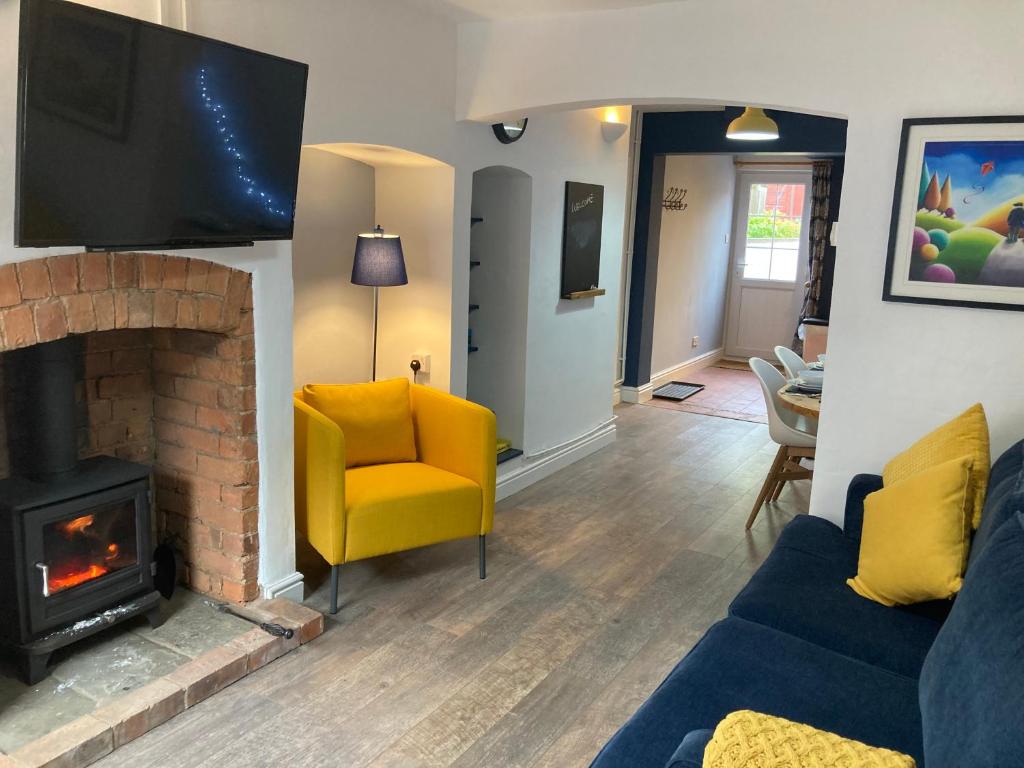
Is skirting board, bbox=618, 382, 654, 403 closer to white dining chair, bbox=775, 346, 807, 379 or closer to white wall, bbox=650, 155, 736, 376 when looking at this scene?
white wall, bbox=650, 155, 736, 376

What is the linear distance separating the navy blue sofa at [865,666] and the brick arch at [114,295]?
190 centimetres

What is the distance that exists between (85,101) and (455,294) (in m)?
2.23

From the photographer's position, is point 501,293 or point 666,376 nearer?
point 501,293

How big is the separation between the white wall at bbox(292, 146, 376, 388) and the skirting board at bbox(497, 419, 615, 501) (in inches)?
43.7

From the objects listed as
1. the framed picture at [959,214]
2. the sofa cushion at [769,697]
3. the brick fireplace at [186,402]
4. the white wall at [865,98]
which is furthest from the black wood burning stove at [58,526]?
the framed picture at [959,214]

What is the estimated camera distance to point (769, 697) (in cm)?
209

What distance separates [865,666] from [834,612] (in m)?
0.31

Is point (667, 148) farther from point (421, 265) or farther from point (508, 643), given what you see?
point (508, 643)

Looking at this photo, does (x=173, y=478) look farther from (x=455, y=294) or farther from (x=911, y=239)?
(x=911, y=239)

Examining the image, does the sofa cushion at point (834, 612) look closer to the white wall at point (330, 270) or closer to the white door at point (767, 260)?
the white wall at point (330, 270)

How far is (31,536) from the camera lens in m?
2.65

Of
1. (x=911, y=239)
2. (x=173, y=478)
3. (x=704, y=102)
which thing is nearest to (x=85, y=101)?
(x=173, y=478)

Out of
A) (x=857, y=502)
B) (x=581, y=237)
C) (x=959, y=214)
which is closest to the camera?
(x=959, y=214)


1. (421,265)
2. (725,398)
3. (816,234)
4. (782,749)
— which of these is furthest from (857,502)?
(816,234)
